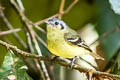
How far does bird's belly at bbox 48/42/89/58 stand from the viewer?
5.50 feet

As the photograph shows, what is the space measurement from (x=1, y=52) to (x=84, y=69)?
833 mm

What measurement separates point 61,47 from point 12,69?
1.65 ft

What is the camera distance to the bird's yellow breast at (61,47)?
1684mm

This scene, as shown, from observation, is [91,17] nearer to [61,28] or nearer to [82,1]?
[82,1]

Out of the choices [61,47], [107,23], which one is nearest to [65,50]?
[61,47]

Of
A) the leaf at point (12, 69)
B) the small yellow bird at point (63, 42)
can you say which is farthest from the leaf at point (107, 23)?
the leaf at point (12, 69)

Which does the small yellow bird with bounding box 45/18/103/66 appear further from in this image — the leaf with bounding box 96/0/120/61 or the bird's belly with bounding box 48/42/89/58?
the leaf with bounding box 96/0/120/61

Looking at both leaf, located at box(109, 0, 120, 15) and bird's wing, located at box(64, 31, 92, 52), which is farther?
bird's wing, located at box(64, 31, 92, 52)

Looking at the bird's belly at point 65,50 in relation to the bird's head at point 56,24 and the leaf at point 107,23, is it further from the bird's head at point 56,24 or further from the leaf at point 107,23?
the leaf at point 107,23

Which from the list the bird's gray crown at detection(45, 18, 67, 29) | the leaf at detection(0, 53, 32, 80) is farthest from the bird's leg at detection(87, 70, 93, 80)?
the bird's gray crown at detection(45, 18, 67, 29)

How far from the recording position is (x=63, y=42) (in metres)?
1.81

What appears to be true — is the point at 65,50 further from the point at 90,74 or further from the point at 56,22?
the point at 90,74

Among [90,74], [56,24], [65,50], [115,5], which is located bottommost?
[90,74]

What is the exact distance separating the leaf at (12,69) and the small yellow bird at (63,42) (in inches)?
15.3
